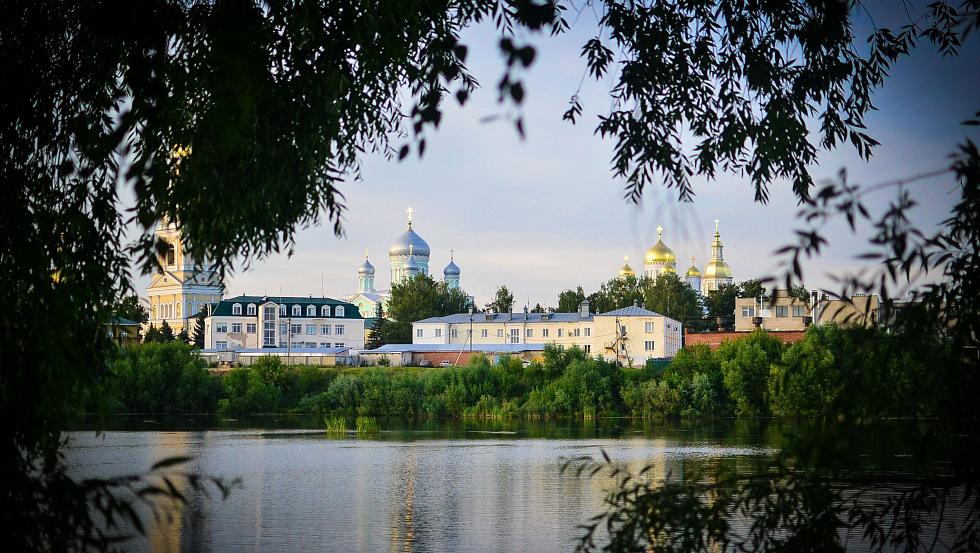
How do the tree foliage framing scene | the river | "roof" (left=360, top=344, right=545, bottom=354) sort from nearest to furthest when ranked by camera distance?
1. the tree foliage framing scene
2. the river
3. "roof" (left=360, top=344, right=545, bottom=354)

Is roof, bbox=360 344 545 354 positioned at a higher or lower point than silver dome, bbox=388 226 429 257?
lower

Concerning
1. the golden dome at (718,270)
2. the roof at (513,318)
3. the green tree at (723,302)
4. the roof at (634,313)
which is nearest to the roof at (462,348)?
the roof at (513,318)

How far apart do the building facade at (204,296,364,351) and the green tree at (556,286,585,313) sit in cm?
1687

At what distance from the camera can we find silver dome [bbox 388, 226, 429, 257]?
121688 millimetres

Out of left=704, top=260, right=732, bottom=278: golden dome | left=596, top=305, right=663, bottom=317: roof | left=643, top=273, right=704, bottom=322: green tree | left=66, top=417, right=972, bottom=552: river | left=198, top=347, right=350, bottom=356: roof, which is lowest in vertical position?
left=66, top=417, right=972, bottom=552: river

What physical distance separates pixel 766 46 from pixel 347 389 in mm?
44565

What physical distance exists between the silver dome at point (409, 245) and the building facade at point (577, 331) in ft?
106

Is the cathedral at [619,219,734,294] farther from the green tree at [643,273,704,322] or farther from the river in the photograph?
the river

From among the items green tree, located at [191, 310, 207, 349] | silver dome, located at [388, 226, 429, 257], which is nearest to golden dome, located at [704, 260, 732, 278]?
silver dome, located at [388, 226, 429, 257]

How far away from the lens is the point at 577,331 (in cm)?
8106

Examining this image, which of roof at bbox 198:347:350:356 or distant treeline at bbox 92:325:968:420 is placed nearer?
distant treeline at bbox 92:325:968:420

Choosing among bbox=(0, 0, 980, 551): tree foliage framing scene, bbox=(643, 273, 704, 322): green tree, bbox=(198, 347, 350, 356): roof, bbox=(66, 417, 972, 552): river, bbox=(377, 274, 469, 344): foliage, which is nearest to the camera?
bbox=(0, 0, 980, 551): tree foliage framing scene

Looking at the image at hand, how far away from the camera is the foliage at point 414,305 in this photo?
313 ft

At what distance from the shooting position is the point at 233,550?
15.2 meters
